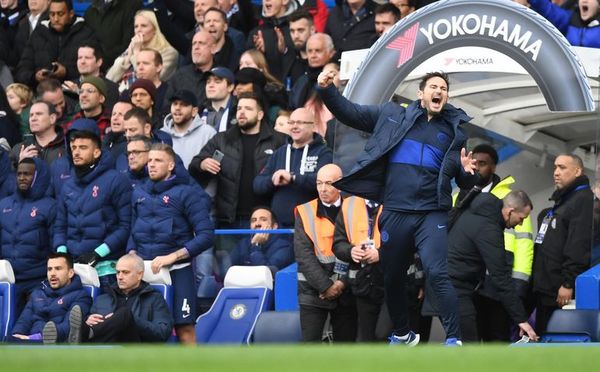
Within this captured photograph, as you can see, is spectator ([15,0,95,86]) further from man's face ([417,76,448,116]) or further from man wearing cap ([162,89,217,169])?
man's face ([417,76,448,116])

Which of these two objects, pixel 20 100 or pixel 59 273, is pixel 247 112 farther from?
pixel 20 100

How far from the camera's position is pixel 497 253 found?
12.2m

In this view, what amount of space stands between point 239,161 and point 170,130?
3.69 ft

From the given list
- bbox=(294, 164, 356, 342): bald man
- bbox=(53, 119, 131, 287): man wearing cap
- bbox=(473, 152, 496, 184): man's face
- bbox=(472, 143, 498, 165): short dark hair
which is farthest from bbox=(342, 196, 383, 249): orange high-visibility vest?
bbox=(53, 119, 131, 287): man wearing cap

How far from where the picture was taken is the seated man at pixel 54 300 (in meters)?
13.2

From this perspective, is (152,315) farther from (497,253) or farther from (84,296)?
(497,253)

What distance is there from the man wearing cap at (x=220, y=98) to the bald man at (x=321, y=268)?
282 centimetres

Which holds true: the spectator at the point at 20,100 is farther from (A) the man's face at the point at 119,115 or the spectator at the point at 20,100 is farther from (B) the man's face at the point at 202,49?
(B) the man's face at the point at 202,49

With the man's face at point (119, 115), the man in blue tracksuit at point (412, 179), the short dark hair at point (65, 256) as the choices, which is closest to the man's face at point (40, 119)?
the man's face at point (119, 115)

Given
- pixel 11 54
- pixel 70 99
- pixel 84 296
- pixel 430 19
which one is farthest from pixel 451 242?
pixel 11 54

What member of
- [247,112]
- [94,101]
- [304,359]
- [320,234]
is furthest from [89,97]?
[304,359]

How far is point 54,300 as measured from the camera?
13336mm

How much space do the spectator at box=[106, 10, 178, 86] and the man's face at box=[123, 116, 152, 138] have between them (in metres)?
2.03

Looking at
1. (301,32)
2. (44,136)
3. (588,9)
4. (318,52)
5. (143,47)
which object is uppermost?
(588,9)
